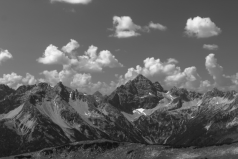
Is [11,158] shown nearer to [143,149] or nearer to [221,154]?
[143,149]

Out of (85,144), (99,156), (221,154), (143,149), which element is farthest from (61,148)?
(221,154)

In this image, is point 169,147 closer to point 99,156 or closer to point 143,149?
point 143,149

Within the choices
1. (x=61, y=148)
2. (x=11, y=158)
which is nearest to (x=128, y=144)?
(x=61, y=148)

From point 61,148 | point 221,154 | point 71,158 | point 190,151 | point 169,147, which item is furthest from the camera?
point 61,148

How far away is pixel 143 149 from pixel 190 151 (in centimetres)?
2447

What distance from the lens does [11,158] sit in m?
194

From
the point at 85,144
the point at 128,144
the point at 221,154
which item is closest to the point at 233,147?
the point at 221,154

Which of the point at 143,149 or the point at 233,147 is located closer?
the point at 233,147

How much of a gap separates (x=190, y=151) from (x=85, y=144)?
61386 mm

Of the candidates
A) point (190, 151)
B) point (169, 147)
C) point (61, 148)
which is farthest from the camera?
point (61, 148)

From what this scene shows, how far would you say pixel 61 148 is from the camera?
7539 inches

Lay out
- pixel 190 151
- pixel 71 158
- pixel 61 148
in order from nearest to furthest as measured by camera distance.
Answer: pixel 190 151 → pixel 71 158 → pixel 61 148

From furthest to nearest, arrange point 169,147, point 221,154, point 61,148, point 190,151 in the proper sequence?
1. point 61,148
2. point 169,147
3. point 190,151
4. point 221,154

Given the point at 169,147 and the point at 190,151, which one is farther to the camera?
the point at 169,147
